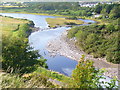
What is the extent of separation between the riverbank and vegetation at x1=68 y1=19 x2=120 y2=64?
0.78m

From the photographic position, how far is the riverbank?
17.7m

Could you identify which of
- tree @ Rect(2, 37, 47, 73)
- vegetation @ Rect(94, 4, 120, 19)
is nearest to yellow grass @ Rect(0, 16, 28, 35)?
tree @ Rect(2, 37, 47, 73)

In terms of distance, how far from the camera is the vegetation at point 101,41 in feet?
67.1

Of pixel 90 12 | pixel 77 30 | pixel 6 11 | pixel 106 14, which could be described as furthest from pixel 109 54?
pixel 6 11

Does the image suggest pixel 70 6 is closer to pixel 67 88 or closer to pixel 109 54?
pixel 109 54

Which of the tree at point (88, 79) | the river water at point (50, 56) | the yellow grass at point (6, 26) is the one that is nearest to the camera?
the tree at point (88, 79)

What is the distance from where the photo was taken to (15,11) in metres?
51.2

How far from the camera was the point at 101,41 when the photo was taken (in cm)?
2419

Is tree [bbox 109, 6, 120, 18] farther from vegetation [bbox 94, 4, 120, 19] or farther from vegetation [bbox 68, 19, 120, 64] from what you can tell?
vegetation [bbox 68, 19, 120, 64]

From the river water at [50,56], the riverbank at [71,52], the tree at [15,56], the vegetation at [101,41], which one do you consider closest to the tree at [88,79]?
the tree at [15,56]

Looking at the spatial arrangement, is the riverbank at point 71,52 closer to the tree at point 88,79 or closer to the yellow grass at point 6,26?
the yellow grass at point 6,26

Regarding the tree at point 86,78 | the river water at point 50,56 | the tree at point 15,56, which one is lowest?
the river water at point 50,56

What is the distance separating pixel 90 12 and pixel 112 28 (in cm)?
2270

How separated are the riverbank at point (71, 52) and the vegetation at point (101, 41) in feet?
2.57
